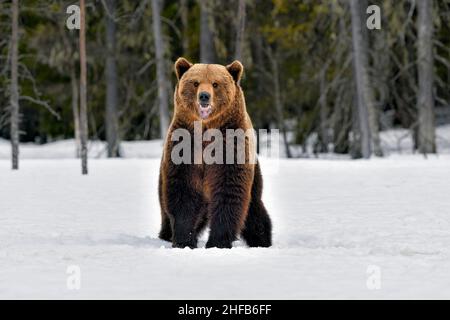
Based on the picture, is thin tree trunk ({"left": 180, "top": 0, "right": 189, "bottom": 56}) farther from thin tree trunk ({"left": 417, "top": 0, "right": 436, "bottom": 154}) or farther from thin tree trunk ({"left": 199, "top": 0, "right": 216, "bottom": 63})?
thin tree trunk ({"left": 417, "top": 0, "right": 436, "bottom": 154})

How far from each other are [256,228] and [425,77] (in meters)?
14.2

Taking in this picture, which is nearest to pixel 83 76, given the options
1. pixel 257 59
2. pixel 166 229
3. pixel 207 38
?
pixel 207 38

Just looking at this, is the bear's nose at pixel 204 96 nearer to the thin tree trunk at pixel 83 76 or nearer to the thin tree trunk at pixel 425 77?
the thin tree trunk at pixel 83 76

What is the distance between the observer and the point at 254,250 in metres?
7.11

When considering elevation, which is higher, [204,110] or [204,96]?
[204,96]

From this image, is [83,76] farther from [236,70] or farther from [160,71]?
[236,70]

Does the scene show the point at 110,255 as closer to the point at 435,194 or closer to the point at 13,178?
the point at 435,194

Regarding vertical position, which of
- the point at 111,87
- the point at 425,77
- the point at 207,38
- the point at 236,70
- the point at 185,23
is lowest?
the point at 111,87

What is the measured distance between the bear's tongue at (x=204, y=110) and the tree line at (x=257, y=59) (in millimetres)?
10662

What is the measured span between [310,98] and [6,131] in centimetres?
1563

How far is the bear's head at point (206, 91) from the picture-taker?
690 centimetres

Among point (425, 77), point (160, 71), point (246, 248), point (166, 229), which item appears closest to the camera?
point (246, 248)

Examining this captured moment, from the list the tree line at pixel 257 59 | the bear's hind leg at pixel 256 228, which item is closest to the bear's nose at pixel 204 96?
the bear's hind leg at pixel 256 228

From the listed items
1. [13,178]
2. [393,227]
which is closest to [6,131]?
[13,178]
